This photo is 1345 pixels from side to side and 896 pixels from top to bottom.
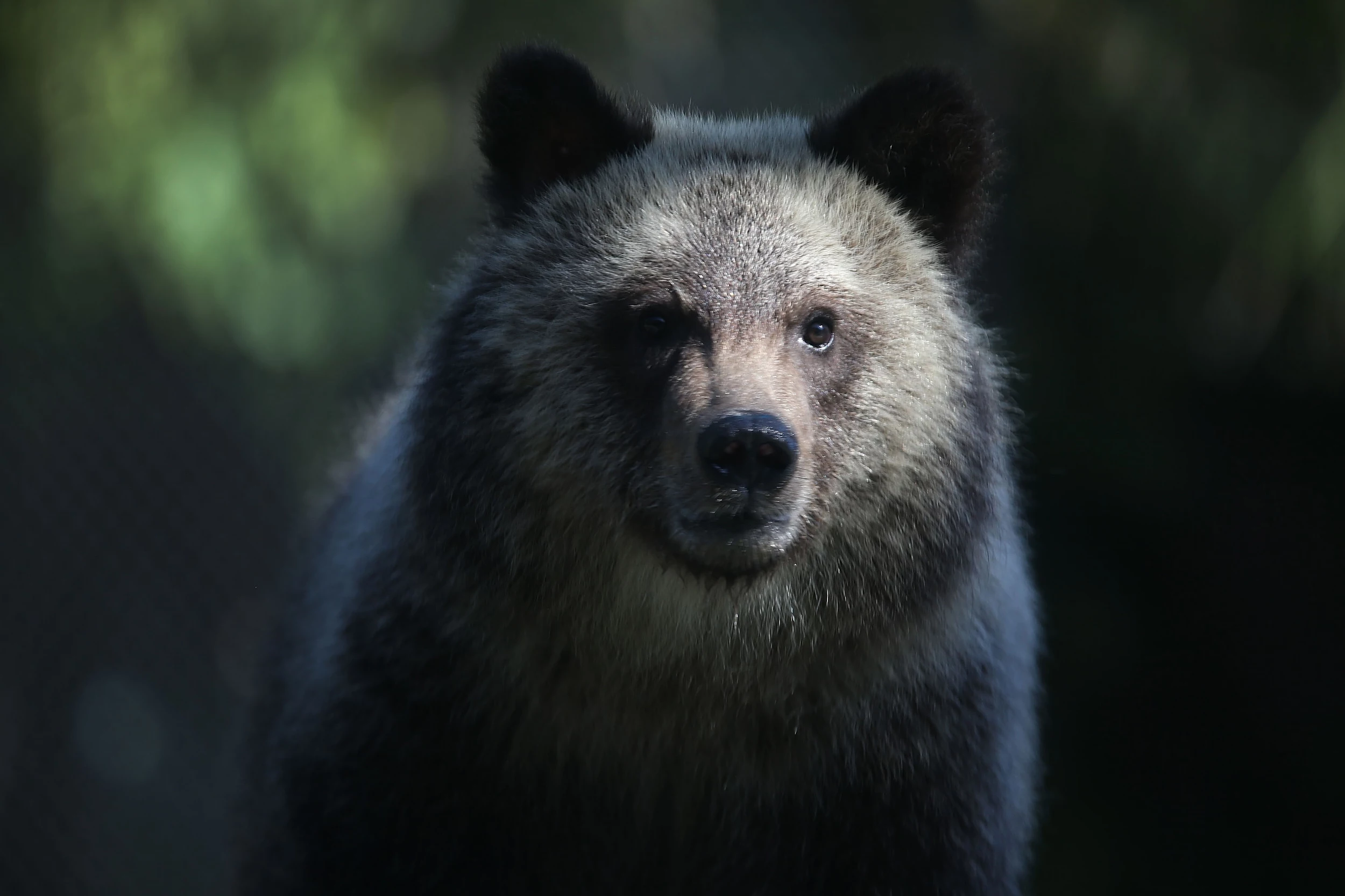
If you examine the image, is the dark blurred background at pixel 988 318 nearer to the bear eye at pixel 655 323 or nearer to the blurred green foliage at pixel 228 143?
the blurred green foliage at pixel 228 143

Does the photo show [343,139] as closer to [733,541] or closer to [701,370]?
[701,370]

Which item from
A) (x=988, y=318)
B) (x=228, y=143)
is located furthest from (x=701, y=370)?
(x=988, y=318)

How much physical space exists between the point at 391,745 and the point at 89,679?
152 inches

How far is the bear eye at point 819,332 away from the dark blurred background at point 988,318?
Answer: 2642 mm

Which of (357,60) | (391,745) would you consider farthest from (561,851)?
(357,60)

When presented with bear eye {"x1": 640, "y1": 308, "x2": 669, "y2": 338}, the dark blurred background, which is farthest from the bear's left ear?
the dark blurred background

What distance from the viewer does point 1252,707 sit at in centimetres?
626

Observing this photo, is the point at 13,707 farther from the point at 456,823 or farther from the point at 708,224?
the point at 708,224

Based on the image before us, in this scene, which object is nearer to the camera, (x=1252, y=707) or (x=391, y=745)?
(x=391, y=745)

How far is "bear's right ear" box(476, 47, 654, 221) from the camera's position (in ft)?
9.36

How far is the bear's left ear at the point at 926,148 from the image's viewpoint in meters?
2.88

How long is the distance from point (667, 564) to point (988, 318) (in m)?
3.31

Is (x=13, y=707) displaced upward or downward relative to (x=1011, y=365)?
downward

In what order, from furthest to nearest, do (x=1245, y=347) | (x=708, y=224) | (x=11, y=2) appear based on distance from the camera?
(x=1245, y=347)
(x=11, y=2)
(x=708, y=224)
